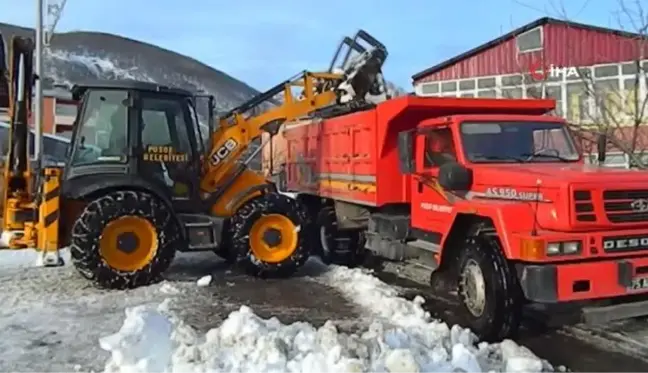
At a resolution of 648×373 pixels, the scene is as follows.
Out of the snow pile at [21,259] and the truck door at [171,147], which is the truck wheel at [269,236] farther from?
the snow pile at [21,259]

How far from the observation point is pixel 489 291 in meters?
6.67

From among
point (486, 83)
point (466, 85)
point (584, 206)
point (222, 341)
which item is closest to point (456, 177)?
point (584, 206)

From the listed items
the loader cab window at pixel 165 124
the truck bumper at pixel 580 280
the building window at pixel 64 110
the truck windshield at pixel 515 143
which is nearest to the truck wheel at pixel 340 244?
the loader cab window at pixel 165 124

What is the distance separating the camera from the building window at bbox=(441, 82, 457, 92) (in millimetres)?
26078

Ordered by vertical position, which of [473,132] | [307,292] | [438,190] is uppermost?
[473,132]

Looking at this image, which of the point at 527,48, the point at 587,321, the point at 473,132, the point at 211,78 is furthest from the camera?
the point at 211,78

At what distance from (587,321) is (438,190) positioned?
2.27 metres

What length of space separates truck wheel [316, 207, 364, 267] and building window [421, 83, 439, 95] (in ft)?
53.1

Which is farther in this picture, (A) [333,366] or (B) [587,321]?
(B) [587,321]

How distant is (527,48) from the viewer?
2420 cm

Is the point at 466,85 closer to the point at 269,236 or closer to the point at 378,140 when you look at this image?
the point at 269,236

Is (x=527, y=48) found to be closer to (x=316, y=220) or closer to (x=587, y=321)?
(x=316, y=220)

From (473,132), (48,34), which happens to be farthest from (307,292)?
(48,34)

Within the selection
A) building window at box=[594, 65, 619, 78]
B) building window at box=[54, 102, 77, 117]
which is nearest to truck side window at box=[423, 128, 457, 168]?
building window at box=[594, 65, 619, 78]
